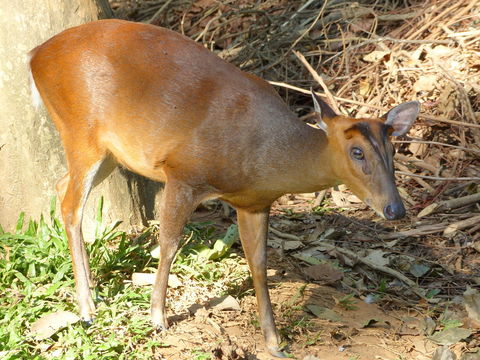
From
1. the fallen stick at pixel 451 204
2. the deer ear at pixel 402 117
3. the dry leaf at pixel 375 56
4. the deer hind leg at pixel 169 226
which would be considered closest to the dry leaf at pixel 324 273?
the fallen stick at pixel 451 204

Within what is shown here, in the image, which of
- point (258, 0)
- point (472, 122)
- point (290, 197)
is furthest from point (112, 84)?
point (258, 0)

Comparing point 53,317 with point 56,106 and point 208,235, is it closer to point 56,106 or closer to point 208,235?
point 56,106

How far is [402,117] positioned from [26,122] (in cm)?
292

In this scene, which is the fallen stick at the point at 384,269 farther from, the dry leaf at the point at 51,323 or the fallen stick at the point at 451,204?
the dry leaf at the point at 51,323

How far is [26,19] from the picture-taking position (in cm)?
607

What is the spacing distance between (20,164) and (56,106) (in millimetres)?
817

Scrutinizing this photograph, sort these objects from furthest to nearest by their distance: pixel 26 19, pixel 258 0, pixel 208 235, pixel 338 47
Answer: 1. pixel 258 0
2. pixel 338 47
3. pixel 208 235
4. pixel 26 19

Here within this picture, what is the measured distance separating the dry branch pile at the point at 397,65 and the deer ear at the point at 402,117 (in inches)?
85.1

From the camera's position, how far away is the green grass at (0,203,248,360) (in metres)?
4.95

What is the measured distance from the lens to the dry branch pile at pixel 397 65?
25.0ft

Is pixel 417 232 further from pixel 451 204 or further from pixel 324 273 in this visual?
pixel 324 273

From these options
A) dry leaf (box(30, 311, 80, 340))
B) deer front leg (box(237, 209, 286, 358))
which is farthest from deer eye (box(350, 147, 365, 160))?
dry leaf (box(30, 311, 80, 340))

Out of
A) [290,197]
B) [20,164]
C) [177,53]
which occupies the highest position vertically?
[177,53]

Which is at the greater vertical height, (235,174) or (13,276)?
(235,174)
